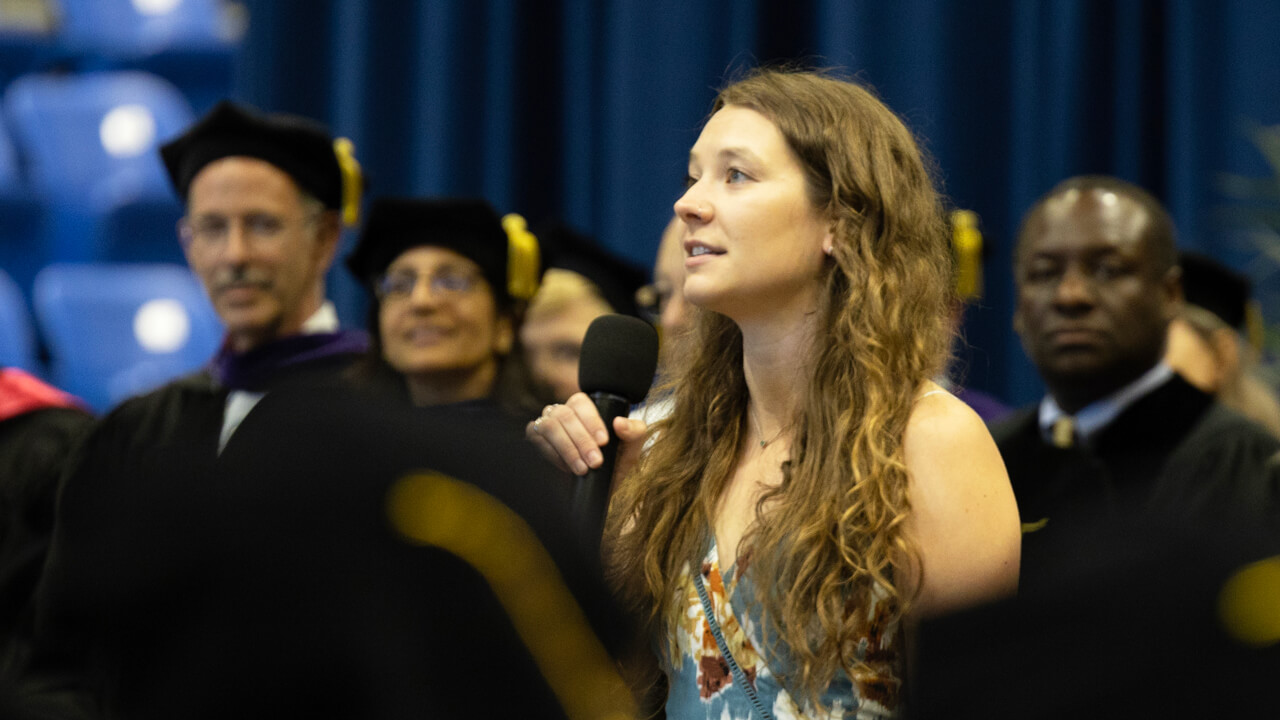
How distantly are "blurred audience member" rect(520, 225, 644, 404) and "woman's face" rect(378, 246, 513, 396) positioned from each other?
13.7 inches

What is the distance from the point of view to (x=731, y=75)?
5082mm

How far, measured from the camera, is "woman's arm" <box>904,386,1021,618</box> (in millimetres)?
1612

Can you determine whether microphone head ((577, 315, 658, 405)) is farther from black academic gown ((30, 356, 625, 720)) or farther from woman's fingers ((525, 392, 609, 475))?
black academic gown ((30, 356, 625, 720))

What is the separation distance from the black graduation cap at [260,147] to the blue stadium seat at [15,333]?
→ 8.16ft

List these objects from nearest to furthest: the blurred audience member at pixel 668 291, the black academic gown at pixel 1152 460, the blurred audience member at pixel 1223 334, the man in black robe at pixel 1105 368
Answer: the black academic gown at pixel 1152 460, the man in black robe at pixel 1105 368, the blurred audience member at pixel 668 291, the blurred audience member at pixel 1223 334

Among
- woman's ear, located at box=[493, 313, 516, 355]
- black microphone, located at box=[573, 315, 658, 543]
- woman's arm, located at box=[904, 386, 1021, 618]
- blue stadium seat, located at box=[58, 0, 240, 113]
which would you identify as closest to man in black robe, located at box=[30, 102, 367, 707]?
woman's ear, located at box=[493, 313, 516, 355]

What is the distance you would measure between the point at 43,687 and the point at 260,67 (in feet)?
15.8

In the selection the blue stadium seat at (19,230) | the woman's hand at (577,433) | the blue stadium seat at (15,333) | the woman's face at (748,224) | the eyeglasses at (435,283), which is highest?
the woman's face at (748,224)

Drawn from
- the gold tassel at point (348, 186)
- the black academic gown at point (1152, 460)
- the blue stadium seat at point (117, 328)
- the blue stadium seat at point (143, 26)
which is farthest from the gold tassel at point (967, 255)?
the blue stadium seat at point (143, 26)

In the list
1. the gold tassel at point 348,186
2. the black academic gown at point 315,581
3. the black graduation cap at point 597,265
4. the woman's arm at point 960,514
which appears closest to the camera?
the black academic gown at point 315,581

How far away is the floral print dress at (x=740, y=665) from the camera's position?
5.42 feet

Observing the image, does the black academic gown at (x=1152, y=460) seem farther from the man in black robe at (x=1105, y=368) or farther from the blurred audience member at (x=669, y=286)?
the blurred audience member at (x=669, y=286)

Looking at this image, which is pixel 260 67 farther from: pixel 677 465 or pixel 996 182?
pixel 677 465

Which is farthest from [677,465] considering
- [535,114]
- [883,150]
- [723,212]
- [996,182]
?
[535,114]
